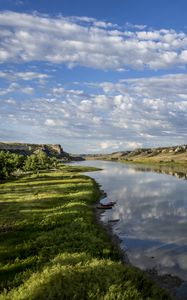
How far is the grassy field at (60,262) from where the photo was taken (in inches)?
870

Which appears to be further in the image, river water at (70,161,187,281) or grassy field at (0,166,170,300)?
river water at (70,161,187,281)

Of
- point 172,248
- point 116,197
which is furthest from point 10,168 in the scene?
point 172,248

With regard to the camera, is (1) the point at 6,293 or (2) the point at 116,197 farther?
(2) the point at 116,197

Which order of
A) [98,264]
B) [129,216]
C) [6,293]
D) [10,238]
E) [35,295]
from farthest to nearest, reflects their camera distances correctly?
[129,216]
[10,238]
[98,264]
[6,293]
[35,295]

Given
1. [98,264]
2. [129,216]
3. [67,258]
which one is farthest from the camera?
[129,216]

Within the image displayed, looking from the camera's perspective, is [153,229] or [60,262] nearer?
[60,262]

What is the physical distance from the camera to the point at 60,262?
28.6 metres

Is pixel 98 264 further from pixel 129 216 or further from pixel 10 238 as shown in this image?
pixel 129 216

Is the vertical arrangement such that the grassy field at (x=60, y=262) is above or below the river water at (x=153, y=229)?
above

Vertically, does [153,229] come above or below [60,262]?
below

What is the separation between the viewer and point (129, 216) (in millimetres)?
62125

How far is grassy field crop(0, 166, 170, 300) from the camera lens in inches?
870

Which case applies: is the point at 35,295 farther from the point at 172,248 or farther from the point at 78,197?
the point at 78,197

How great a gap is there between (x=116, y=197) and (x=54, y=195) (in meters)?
14.6
